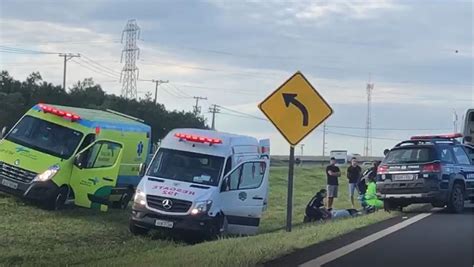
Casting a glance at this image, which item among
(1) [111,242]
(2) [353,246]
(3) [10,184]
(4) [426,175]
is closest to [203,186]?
(1) [111,242]

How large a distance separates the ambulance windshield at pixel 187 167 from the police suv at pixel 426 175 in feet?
16.5

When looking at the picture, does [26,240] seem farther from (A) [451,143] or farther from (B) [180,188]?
(A) [451,143]

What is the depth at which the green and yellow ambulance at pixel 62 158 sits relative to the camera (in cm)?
1822

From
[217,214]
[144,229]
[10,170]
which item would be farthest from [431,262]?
[10,170]

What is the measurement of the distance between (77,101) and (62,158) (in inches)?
2007

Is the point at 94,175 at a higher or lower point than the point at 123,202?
higher

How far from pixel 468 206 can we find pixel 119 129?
10590 millimetres

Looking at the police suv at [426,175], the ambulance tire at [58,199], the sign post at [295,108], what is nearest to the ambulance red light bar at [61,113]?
the ambulance tire at [58,199]

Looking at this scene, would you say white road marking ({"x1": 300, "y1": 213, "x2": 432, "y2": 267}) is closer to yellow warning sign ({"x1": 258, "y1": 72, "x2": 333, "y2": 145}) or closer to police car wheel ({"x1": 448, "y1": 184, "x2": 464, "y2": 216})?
police car wheel ({"x1": 448, "y1": 184, "x2": 464, "y2": 216})

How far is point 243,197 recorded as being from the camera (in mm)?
16875

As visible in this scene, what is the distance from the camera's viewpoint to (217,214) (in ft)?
52.0

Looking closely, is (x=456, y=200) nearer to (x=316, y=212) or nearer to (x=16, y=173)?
(x=316, y=212)

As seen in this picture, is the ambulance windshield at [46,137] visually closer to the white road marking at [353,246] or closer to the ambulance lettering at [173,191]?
the ambulance lettering at [173,191]

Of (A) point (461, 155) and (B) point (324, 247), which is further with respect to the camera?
(A) point (461, 155)
